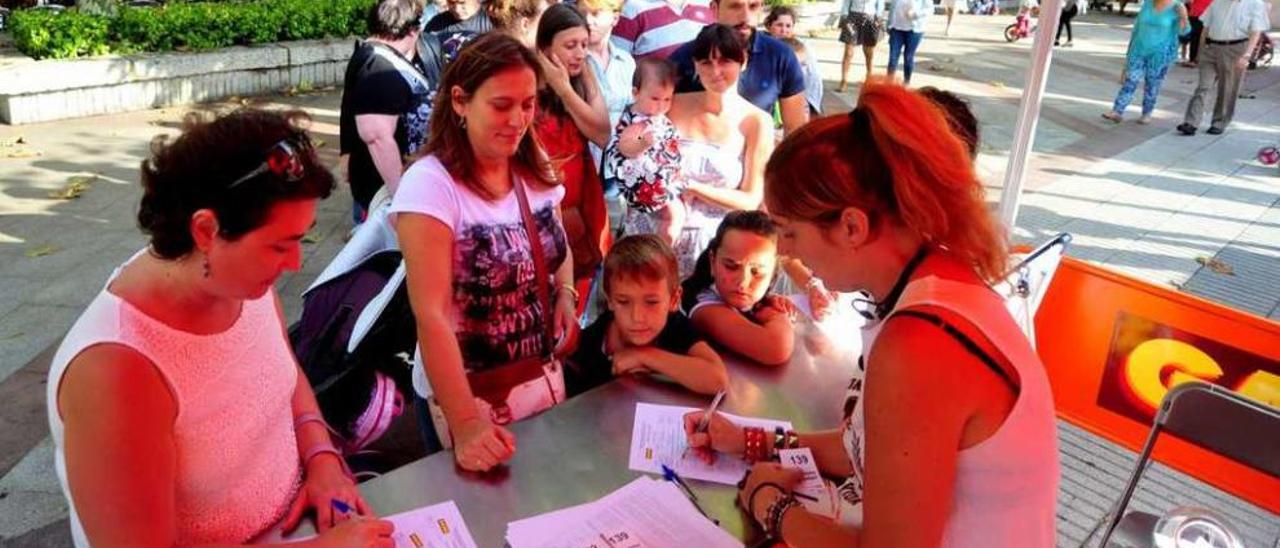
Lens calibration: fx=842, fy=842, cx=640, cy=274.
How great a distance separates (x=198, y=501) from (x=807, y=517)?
1034mm

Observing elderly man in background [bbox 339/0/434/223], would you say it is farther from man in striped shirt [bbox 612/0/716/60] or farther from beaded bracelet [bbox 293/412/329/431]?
beaded bracelet [bbox 293/412/329/431]

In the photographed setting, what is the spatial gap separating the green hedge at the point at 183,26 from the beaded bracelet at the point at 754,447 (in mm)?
6210

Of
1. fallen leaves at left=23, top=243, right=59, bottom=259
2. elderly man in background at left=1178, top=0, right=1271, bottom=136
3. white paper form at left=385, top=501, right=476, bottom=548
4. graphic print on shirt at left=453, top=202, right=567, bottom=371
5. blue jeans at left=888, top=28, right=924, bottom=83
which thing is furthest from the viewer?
blue jeans at left=888, top=28, right=924, bottom=83

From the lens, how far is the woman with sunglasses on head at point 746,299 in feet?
7.64

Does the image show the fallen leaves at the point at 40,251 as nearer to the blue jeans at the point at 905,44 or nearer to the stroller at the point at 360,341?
the stroller at the point at 360,341

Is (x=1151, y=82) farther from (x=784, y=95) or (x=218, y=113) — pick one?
(x=218, y=113)

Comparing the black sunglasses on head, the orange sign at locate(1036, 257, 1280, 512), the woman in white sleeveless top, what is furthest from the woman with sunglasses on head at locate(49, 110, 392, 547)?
the orange sign at locate(1036, 257, 1280, 512)

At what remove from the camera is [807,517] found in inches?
58.9

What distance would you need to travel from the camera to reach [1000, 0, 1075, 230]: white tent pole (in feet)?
9.29

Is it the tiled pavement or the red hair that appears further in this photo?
the tiled pavement

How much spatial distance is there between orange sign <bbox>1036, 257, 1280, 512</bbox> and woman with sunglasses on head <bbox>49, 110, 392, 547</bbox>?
8.04ft

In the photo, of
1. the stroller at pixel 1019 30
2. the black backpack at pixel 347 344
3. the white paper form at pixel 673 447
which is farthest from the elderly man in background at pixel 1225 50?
the black backpack at pixel 347 344

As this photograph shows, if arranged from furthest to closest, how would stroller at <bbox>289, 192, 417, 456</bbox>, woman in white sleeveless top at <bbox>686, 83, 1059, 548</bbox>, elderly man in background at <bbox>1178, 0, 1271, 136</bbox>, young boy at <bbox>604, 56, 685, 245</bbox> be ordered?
elderly man in background at <bbox>1178, 0, 1271, 136</bbox> < young boy at <bbox>604, 56, 685, 245</bbox> < stroller at <bbox>289, 192, 417, 456</bbox> < woman in white sleeveless top at <bbox>686, 83, 1059, 548</bbox>

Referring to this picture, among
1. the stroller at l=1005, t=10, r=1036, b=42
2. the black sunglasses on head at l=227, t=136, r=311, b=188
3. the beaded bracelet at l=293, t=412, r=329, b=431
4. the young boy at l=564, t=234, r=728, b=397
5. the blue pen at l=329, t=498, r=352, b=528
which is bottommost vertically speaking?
the blue pen at l=329, t=498, r=352, b=528
